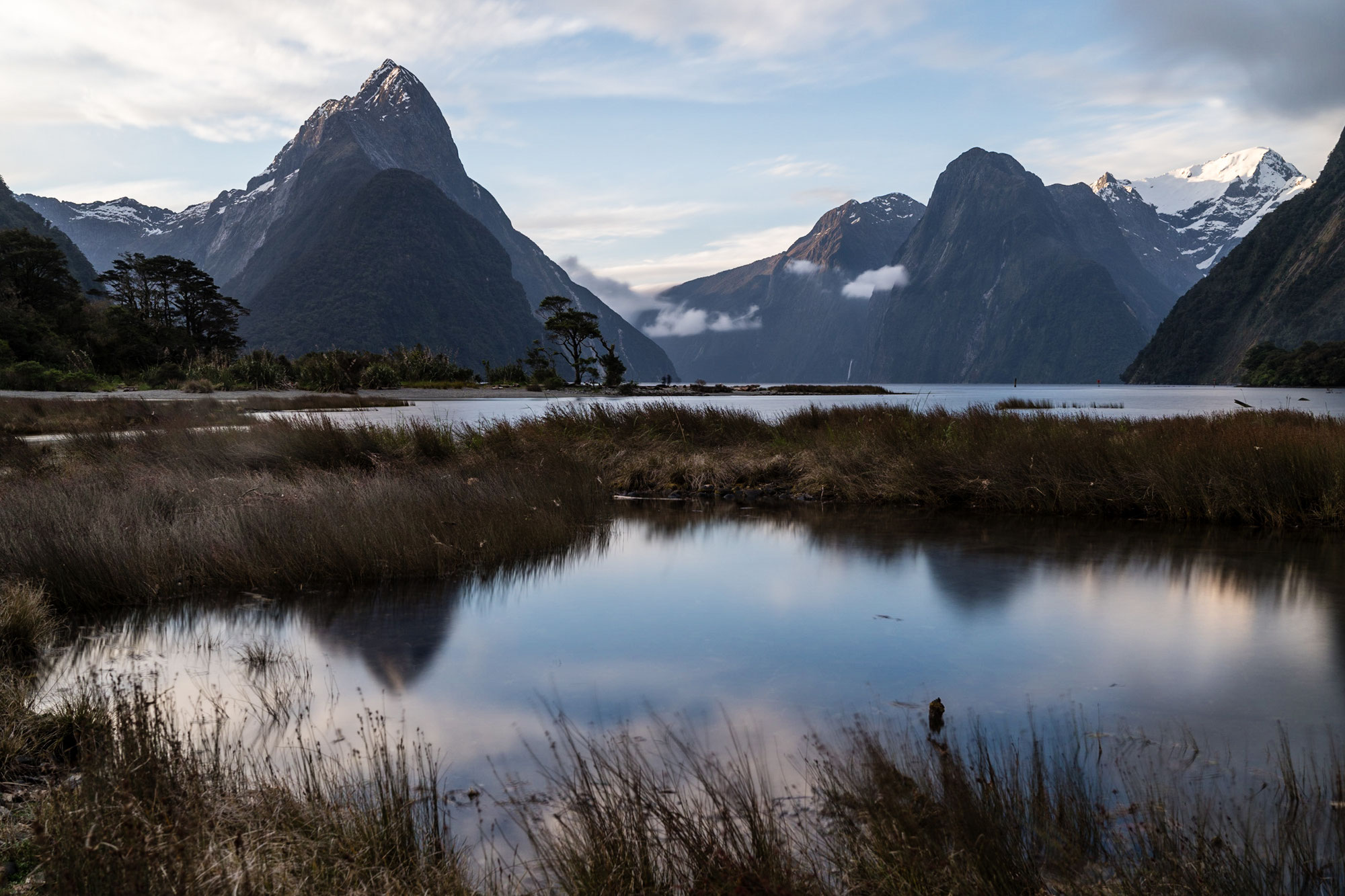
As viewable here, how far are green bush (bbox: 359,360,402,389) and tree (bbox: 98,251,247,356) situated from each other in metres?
9.25

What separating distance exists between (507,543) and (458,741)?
5489 millimetres

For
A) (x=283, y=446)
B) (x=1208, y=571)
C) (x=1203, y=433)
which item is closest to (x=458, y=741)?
(x=1208, y=571)

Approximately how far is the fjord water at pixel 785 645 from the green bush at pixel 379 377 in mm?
43680

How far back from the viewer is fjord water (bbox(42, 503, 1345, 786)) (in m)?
5.30

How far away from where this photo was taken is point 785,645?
7078 mm

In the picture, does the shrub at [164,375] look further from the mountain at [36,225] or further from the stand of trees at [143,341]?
the mountain at [36,225]

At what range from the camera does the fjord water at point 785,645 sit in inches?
209

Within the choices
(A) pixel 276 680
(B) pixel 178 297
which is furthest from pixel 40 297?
(A) pixel 276 680

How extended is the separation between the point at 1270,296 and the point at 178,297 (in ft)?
477

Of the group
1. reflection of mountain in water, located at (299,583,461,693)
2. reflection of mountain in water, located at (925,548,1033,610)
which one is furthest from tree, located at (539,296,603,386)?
reflection of mountain in water, located at (299,583,461,693)

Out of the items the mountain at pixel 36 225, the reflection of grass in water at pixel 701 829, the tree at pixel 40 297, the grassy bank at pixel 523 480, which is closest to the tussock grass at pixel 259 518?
the grassy bank at pixel 523 480

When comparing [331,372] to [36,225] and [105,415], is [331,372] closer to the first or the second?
[105,415]

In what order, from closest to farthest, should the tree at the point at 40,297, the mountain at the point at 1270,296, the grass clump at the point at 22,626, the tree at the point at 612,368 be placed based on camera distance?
the grass clump at the point at 22,626 → the tree at the point at 40,297 → the tree at the point at 612,368 → the mountain at the point at 1270,296

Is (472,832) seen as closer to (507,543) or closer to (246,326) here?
(507,543)
